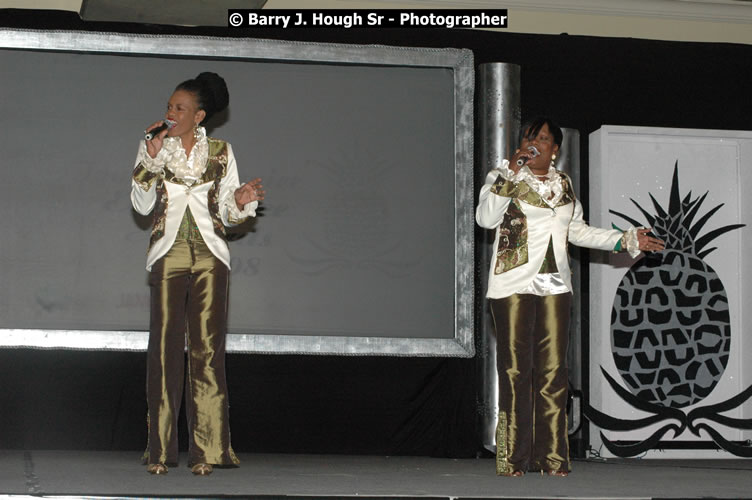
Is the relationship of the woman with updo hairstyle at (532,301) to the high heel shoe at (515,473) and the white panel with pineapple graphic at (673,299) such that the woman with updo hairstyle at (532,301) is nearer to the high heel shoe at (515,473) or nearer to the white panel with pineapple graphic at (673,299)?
the high heel shoe at (515,473)

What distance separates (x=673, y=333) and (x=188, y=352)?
2853 millimetres

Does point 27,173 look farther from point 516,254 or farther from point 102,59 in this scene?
point 516,254

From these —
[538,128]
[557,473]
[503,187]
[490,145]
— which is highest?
[490,145]

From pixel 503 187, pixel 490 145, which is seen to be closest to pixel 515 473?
Result: pixel 503 187

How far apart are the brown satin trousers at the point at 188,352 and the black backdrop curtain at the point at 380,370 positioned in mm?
1374

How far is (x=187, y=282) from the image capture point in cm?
335

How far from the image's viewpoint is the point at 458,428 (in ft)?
15.9

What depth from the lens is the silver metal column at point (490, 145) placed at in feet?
15.6

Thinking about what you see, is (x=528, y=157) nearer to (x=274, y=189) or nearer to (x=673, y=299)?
(x=274, y=189)

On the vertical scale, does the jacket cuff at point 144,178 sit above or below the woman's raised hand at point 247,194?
above

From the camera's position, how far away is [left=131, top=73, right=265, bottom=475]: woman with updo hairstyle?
3.30 m

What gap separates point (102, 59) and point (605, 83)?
8.39ft

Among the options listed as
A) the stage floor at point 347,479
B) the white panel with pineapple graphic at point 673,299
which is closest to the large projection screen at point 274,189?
the stage floor at point 347,479

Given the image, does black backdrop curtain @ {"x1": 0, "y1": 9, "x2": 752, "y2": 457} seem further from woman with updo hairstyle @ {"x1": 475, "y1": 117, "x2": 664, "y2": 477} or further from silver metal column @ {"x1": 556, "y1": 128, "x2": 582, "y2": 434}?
woman with updo hairstyle @ {"x1": 475, "y1": 117, "x2": 664, "y2": 477}
